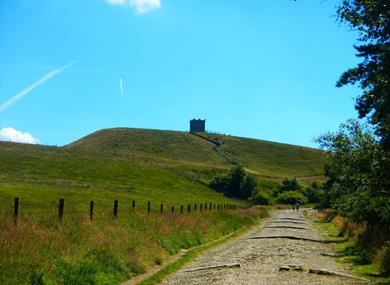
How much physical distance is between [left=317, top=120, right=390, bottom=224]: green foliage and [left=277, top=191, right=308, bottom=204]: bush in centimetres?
8961

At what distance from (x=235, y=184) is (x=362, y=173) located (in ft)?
→ 308

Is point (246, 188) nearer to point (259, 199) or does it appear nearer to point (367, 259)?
point (259, 199)

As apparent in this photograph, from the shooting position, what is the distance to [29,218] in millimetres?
15633

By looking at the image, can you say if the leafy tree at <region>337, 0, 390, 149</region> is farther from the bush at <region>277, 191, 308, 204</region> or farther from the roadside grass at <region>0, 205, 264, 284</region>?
the bush at <region>277, 191, 308, 204</region>

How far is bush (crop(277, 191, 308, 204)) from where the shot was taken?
126 meters

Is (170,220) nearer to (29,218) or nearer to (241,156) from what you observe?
(29,218)

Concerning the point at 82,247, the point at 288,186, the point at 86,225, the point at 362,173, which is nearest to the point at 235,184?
the point at 288,186

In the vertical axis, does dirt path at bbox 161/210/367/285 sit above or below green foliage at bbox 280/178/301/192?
below

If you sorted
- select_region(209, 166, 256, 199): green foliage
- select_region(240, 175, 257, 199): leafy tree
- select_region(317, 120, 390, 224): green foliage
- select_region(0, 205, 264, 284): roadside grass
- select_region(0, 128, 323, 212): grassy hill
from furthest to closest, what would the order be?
select_region(240, 175, 257, 199): leafy tree < select_region(209, 166, 256, 199): green foliage < select_region(0, 128, 323, 212): grassy hill < select_region(317, 120, 390, 224): green foliage < select_region(0, 205, 264, 284): roadside grass

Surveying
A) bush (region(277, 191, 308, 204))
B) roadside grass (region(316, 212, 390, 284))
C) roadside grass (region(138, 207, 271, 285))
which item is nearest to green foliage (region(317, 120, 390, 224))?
roadside grass (region(316, 212, 390, 284))

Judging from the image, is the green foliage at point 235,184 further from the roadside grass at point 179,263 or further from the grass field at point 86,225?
the roadside grass at point 179,263

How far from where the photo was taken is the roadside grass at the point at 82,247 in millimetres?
12359

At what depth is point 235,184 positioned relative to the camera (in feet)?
398

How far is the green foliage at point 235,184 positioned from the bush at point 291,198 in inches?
342
